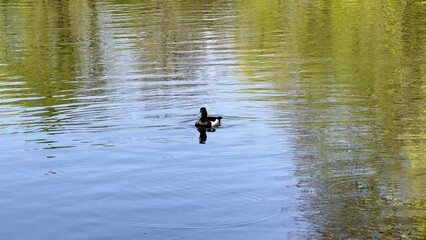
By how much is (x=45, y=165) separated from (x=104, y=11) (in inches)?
2406

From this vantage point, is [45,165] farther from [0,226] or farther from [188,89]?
[188,89]

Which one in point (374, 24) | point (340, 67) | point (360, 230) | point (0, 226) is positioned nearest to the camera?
point (360, 230)

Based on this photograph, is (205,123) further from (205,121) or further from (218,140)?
(218,140)

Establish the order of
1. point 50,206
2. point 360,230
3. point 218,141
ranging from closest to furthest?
point 360,230 < point 50,206 < point 218,141

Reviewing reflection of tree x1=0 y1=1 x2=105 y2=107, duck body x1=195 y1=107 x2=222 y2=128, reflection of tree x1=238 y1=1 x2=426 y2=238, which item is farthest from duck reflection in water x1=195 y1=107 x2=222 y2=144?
reflection of tree x1=0 y1=1 x2=105 y2=107

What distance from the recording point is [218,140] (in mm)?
25797

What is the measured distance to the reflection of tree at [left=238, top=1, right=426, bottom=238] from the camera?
60.1ft

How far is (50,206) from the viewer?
19.8 metres

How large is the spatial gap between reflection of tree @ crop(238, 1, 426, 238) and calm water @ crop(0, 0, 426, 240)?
68mm

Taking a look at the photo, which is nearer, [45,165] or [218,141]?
[45,165]

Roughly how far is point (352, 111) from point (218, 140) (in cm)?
524

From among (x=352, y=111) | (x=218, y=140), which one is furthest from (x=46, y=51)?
(x=218, y=140)

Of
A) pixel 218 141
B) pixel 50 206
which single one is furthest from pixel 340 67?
pixel 50 206

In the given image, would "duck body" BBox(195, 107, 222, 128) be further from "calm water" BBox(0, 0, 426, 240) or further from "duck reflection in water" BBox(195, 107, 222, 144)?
"calm water" BBox(0, 0, 426, 240)
